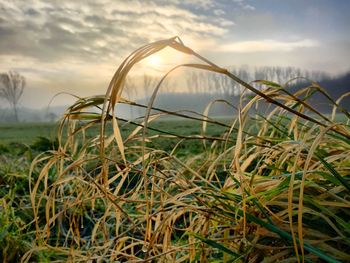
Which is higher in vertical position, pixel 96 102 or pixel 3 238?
pixel 96 102

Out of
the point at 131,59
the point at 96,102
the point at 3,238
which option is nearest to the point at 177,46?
the point at 131,59

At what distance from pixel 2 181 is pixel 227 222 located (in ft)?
8.83

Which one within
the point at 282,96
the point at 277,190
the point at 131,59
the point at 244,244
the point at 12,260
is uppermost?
the point at 131,59

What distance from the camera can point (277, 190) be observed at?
1097 mm

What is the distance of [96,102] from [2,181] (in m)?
2.59

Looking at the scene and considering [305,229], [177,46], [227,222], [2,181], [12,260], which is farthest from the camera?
[2,181]

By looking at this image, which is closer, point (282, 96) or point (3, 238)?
point (282, 96)

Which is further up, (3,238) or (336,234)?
(336,234)

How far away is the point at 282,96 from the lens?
1201mm

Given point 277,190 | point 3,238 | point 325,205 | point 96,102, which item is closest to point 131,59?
point 96,102

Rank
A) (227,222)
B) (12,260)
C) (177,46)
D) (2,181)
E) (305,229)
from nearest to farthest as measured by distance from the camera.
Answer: (177,46), (305,229), (227,222), (12,260), (2,181)

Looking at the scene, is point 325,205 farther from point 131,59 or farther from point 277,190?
point 131,59

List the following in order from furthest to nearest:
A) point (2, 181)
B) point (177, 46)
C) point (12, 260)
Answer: point (2, 181)
point (12, 260)
point (177, 46)

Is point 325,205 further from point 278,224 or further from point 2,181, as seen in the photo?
point 2,181
